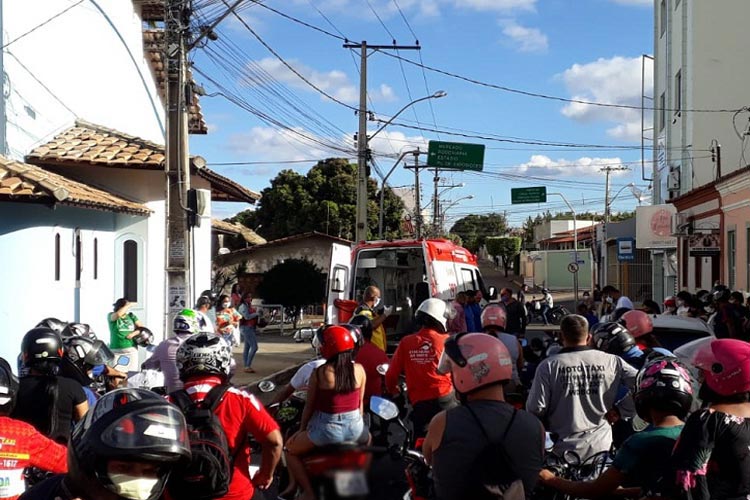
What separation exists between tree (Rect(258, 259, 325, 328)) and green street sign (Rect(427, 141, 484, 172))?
28.5 feet

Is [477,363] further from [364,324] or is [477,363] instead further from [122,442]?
[364,324]

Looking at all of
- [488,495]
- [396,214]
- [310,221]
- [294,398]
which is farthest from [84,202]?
[396,214]

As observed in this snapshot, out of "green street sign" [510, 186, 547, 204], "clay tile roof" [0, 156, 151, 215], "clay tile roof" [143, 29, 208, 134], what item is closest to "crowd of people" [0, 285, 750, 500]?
"clay tile roof" [0, 156, 151, 215]

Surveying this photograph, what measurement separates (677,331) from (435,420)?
21.4 feet

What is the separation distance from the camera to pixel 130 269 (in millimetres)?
15906

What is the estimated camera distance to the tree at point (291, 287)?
26.4 m

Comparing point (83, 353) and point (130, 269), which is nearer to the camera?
point (83, 353)

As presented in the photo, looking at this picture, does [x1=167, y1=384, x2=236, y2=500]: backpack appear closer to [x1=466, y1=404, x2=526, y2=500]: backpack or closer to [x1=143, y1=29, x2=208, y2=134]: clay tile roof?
[x1=466, y1=404, x2=526, y2=500]: backpack

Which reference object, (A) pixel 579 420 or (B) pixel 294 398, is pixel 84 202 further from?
(A) pixel 579 420

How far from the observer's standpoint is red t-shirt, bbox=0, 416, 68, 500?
334 centimetres

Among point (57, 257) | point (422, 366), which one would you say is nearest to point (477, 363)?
point (422, 366)

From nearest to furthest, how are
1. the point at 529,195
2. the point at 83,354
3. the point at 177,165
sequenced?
the point at 83,354 < the point at 177,165 < the point at 529,195

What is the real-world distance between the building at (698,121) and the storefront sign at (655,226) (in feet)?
1.80

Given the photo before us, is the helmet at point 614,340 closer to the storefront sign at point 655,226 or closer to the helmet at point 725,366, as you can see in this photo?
the helmet at point 725,366
